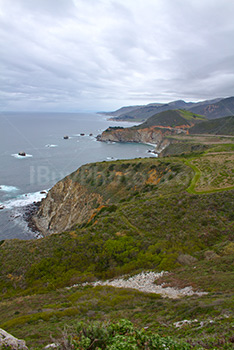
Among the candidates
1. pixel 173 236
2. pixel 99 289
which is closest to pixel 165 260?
pixel 173 236

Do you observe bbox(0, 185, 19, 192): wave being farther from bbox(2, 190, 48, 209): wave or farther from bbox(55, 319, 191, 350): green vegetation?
bbox(55, 319, 191, 350): green vegetation

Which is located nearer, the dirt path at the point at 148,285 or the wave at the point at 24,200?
the dirt path at the point at 148,285

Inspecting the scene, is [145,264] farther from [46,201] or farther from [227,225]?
[46,201]

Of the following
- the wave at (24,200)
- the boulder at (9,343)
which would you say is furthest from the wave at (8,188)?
the boulder at (9,343)

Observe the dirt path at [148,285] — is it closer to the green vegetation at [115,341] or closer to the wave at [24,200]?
the green vegetation at [115,341]

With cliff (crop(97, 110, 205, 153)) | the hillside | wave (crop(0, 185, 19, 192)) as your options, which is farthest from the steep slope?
the hillside

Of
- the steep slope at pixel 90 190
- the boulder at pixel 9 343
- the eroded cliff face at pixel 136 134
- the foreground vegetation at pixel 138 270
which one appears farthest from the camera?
the eroded cliff face at pixel 136 134

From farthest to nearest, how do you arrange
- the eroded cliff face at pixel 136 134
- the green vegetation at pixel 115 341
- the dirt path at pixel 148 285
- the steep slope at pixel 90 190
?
the eroded cliff face at pixel 136 134 < the steep slope at pixel 90 190 < the dirt path at pixel 148 285 < the green vegetation at pixel 115 341
